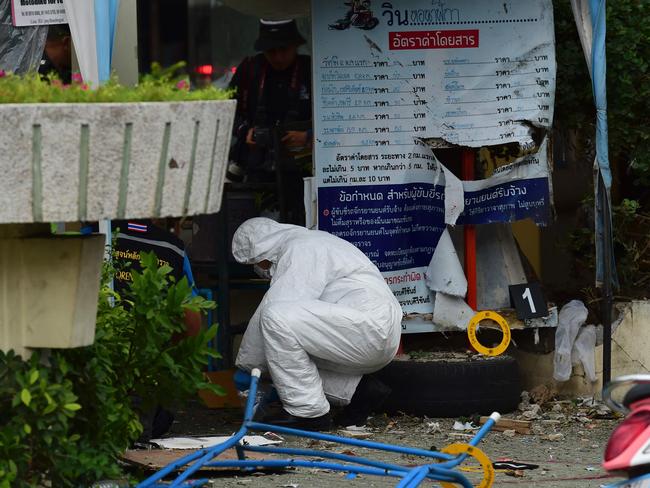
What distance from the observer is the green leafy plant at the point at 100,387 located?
411 centimetres

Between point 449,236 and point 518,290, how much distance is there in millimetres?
513

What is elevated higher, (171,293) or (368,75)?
(368,75)

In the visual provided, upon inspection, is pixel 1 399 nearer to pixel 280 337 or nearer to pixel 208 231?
pixel 280 337

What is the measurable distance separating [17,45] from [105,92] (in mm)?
3836

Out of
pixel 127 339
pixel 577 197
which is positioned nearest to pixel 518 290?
pixel 577 197

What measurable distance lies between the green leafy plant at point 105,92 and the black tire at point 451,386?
363cm

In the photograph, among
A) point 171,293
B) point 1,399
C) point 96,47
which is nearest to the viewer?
point 1,399

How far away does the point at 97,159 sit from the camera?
3.76 meters

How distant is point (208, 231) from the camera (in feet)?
27.3

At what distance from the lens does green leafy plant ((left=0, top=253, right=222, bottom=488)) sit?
4.11m

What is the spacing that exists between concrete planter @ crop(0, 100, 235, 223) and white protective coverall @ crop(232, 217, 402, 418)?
302 cm

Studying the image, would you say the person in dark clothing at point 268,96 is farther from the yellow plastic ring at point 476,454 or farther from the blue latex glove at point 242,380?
the yellow plastic ring at point 476,454

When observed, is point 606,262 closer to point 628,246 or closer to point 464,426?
point 628,246

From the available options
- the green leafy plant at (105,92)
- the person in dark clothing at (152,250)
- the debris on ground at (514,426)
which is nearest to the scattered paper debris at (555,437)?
the debris on ground at (514,426)
